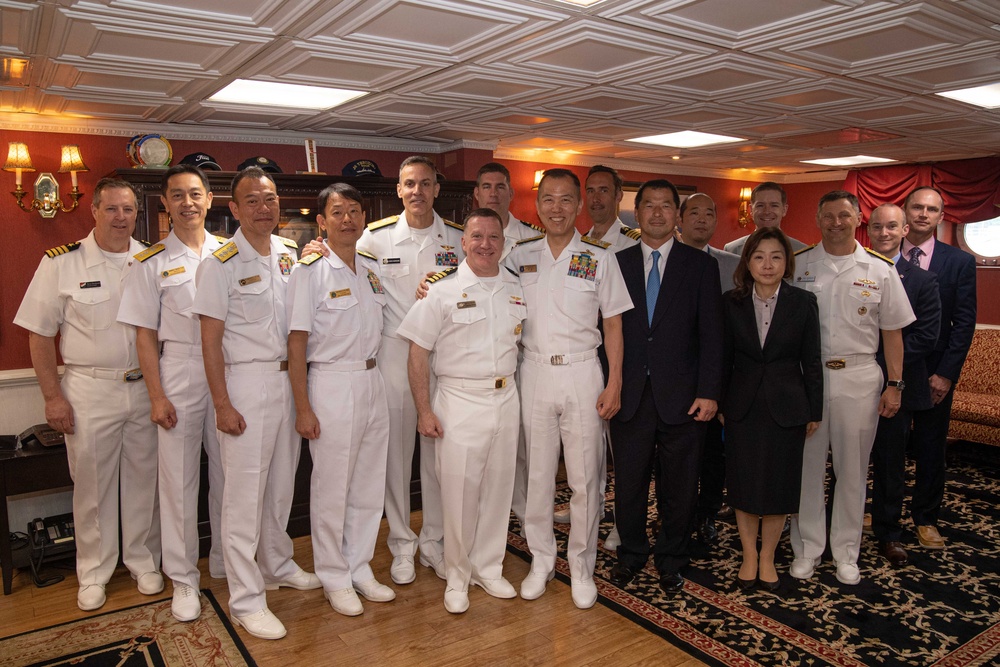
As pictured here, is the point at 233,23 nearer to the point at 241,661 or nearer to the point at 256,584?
the point at 256,584

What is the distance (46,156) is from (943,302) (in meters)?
6.22

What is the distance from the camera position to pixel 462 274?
3322 millimetres

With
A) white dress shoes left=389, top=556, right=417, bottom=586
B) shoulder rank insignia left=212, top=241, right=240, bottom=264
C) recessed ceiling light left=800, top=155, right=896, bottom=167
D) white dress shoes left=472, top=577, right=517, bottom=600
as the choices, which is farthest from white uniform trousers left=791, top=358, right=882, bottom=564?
recessed ceiling light left=800, top=155, right=896, bottom=167

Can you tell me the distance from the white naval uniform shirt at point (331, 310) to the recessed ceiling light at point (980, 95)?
13.5 feet

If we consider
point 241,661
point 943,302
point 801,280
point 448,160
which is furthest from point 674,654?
point 448,160

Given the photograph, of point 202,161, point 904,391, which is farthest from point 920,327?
point 202,161

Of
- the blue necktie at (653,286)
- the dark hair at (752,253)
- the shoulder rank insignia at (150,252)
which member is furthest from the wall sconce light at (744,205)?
the shoulder rank insignia at (150,252)

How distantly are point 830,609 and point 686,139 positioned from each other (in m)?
4.90

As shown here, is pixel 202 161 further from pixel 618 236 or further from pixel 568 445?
pixel 568 445

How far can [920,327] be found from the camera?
4.16m

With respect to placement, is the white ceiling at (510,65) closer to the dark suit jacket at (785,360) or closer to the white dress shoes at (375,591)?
the dark suit jacket at (785,360)

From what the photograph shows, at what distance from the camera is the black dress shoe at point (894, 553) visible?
13.1 feet

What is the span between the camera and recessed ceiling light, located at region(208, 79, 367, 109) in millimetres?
4660

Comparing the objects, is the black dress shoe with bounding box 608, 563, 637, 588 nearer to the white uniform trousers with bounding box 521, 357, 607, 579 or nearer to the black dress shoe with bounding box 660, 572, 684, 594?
the black dress shoe with bounding box 660, 572, 684, 594
